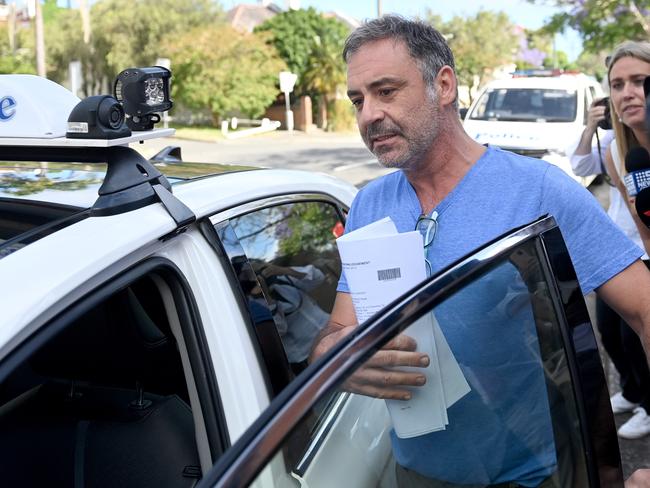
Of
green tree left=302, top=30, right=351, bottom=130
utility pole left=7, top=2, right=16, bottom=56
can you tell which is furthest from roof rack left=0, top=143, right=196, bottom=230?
utility pole left=7, top=2, right=16, bottom=56

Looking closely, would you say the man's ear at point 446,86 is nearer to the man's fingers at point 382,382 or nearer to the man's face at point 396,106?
the man's face at point 396,106

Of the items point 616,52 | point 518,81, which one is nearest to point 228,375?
point 616,52

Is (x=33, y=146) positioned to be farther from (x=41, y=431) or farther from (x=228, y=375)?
(x=41, y=431)

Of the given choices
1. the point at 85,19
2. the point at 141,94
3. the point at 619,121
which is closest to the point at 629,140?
the point at 619,121

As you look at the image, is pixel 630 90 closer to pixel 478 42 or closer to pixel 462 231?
pixel 462 231

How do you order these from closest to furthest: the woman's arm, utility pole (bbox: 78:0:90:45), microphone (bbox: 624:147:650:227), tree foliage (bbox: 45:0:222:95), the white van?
microphone (bbox: 624:147:650:227) < the woman's arm < the white van < utility pole (bbox: 78:0:90:45) < tree foliage (bbox: 45:0:222:95)

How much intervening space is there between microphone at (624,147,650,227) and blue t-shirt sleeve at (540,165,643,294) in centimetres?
99

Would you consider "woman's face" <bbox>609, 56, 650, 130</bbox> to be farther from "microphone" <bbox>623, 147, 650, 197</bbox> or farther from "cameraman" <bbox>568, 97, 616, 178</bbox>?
"cameraman" <bbox>568, 97, 616, 178</bbox>

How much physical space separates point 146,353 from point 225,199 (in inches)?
18.9

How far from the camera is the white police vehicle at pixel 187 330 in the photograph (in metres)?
1.21

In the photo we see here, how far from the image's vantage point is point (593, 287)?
68.4 inches

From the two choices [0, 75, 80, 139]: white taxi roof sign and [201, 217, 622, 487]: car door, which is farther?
[0, 75, 80, 139]: white taxi roof sign

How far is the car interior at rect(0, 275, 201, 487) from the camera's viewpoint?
6.53 ft

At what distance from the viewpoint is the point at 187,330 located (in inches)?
63.4
